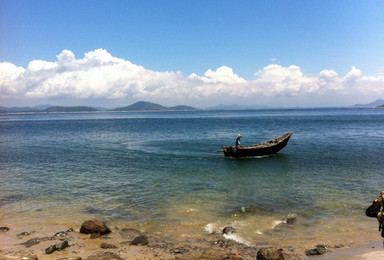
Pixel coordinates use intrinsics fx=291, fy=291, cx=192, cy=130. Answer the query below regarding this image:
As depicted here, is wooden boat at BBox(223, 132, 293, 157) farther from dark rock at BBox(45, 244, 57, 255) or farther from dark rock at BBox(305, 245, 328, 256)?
dark rock at BBox(45, 244, 57, 255)

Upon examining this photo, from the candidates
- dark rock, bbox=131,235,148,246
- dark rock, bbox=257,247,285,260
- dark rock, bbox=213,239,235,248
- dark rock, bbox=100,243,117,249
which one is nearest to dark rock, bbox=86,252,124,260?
dark rock, bbox=100,243,117,249

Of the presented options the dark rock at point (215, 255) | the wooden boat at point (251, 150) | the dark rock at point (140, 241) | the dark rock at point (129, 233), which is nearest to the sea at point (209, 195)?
the dark rock at point (129, 233)

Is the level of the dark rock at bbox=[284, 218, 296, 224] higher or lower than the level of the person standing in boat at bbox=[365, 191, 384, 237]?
lower

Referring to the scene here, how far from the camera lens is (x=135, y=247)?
1234cm

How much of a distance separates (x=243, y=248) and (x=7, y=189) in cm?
1929

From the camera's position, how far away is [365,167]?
2731 cm

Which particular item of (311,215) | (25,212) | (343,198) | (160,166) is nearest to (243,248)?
(311,215)

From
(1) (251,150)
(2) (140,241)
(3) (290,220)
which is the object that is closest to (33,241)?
(2) (140,241)

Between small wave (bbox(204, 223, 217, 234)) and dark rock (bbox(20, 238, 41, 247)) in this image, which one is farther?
small wave (bbox(204, 223, 217, 234))

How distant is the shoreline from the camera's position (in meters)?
11.1

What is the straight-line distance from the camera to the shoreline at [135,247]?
36.6 feet

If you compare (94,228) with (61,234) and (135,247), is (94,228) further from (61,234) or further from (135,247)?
(135,247)

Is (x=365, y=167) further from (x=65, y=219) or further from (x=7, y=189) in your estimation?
(x=7, y=189)

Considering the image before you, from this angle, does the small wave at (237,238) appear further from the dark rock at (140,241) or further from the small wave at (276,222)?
the dark rock at (140,241)
